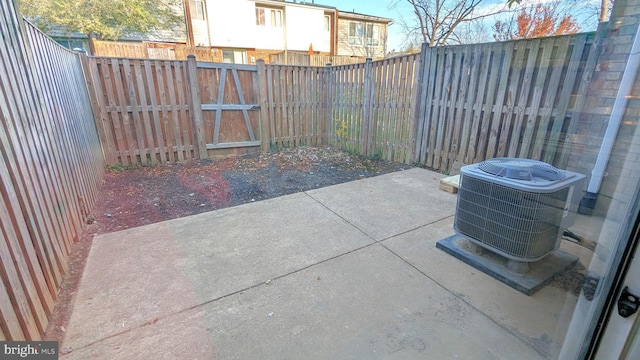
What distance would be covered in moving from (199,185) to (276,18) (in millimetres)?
17164

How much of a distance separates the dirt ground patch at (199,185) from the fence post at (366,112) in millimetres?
291

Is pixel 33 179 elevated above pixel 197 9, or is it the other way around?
pixel 197 9

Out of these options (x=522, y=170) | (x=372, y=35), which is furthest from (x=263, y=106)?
(x=372, y=35)

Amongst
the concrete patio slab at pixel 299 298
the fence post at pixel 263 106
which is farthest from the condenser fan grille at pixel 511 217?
the fence post at pixel 263 106

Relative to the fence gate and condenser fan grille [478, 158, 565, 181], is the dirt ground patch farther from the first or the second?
condenser fan grille [478, 158, 565, 181]

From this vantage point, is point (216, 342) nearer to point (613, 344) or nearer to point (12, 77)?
point (613, 344)

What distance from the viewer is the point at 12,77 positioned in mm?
1892

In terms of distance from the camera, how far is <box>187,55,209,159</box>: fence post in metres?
5.20

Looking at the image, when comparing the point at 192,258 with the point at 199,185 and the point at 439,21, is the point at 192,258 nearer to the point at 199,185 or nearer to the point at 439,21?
the point at 199,185

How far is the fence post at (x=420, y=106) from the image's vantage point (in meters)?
4.61

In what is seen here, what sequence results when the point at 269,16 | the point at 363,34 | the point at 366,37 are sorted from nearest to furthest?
the point at 269,16
the point at 363,34
the point at 366,37

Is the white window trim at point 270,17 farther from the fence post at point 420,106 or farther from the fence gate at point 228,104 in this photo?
the fence post at point 420,106

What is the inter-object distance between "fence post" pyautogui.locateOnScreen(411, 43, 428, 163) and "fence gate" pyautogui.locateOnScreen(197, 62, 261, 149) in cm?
324

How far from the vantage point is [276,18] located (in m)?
17.9
